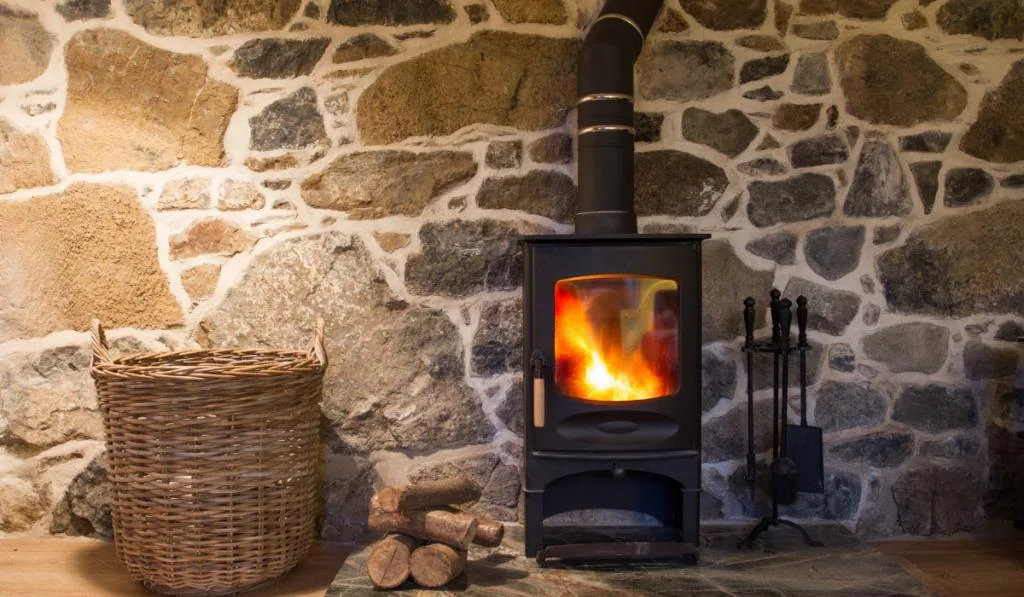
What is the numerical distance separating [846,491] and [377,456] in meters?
1.45

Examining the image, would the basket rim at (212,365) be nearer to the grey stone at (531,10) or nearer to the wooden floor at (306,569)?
the wooden floor at (306,569)

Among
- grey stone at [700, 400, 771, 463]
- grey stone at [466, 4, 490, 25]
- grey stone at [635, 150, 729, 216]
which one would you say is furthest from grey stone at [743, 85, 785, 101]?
grey stone at [700, 400, 771, 463]

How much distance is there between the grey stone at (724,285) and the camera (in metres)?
2.46

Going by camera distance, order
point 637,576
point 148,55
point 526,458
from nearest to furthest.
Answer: point 637,576 → point 526,458 → point 148,55

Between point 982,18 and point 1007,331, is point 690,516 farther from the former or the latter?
point 982,18

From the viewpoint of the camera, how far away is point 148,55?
7.91 ft

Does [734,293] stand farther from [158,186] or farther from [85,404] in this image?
[85,404]

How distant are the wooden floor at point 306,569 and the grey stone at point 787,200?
1039mm

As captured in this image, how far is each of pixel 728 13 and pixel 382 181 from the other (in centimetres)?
117

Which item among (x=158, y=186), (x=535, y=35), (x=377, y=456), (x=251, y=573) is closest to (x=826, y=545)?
(x=377, y=456)

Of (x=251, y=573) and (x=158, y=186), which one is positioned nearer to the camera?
(x=251, y=573)

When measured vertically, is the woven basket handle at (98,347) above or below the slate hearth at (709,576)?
above

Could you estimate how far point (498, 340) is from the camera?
2443 millimetres

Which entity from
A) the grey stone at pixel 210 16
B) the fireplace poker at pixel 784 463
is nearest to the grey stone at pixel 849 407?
the fireplace poker at pixel 784 463
